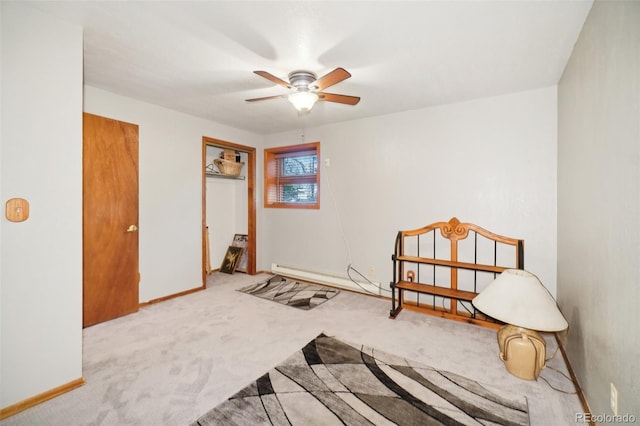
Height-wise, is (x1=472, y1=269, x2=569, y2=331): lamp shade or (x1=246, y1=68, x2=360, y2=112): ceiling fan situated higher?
(x1=246, y1=68, x2=360, y2=112): ceiling fan

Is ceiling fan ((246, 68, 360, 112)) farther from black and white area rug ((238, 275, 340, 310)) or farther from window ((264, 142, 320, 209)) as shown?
black and white area rug ((238, 275, 340, 310))

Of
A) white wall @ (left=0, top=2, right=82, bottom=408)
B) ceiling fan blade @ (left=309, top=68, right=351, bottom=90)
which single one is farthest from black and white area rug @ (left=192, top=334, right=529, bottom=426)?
ceiling fan blade @ (left=309, top=68, right=351, bottom=90)

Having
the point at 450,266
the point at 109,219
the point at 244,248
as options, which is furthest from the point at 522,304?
the point at 244,248

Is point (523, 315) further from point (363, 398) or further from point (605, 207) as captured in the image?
point (363, 398)

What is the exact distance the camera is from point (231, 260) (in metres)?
5.05

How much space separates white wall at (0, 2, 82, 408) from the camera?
166cm

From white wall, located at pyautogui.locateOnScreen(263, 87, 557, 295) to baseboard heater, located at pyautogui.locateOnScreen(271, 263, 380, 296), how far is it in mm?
114

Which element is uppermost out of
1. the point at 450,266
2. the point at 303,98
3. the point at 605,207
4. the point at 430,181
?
the point at 303,98

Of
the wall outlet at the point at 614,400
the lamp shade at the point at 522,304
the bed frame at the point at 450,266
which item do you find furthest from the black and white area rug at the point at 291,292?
the wall outlet at the point at 614,400

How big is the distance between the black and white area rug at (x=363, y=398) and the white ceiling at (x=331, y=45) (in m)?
2.40

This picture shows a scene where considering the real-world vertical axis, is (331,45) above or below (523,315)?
above

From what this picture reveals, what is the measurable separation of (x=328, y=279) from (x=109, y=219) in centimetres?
277

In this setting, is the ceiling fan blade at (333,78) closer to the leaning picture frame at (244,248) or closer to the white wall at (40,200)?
the white wall at (40,200)

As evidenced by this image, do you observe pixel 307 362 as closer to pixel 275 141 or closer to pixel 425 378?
pixel 425 378
